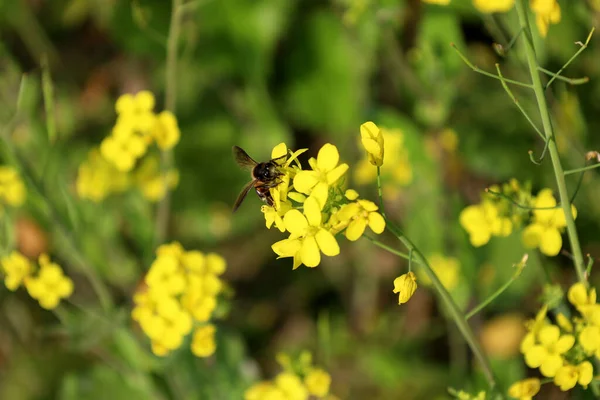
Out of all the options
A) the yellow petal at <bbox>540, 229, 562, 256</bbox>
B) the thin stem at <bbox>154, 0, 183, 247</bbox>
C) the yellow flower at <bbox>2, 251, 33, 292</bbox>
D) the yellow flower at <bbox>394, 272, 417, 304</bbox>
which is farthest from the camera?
the thin stem at <bbox>154, 0, 183, 247</bbox>

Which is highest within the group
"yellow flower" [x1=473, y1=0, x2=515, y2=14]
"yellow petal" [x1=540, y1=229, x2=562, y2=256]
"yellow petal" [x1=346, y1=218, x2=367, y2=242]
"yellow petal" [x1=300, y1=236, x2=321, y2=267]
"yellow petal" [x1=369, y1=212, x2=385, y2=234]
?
"yellow flower" [x1=473, y1=0, x2=515, y2=14]

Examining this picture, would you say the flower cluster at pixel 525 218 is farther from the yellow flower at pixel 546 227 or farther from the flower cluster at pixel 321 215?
the flower cluster at pixel 321 215

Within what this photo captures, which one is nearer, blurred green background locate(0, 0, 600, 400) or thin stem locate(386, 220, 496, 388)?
thin stem locate(386, 220, 496, 388)

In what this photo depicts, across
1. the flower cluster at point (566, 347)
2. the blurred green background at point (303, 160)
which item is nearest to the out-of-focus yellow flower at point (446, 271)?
the blurred green background at point (303, 160)

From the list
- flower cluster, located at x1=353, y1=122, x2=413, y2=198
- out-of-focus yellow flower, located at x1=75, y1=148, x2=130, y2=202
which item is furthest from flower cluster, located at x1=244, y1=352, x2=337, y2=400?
out-of-focus yellow flower, located at x1=75, y1=148, x2=130, y2=202

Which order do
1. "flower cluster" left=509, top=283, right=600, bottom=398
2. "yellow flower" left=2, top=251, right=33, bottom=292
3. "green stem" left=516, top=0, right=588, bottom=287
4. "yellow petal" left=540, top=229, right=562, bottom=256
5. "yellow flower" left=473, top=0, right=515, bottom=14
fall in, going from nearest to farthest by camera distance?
"green stem" left=516, top=0, right=588, bottom=287, "flower cluster" left=509, top=283, right=600, bottom=398, "yellow petal" left=540, top=229, right=562, bottom=256, "yellow flower" left=473, top=0, right=515, bottom=14, "yellow flower" left=2, top=251, right=33, bottom=292

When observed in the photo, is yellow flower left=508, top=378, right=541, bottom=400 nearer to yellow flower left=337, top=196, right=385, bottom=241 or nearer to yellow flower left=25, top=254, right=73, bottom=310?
yellow flower left=337, top=196, right=385, bottom=241

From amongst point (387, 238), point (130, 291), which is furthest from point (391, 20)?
point (130, 291)

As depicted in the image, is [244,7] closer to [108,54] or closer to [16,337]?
[108,54]
